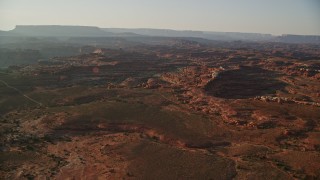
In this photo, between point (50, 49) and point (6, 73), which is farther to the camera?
point (50, 49)

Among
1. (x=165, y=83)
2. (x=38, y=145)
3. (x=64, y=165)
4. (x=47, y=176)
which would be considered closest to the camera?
(x=47, y=176)

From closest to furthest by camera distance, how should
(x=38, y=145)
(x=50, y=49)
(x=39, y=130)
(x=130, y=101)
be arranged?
(x=38, y=145) → (x=39, y=130) → (x=130, y=101) → (x=50, y=49)

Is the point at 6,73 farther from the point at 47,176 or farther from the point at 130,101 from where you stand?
the point at 47,176

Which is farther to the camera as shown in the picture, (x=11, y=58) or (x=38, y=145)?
(x=11, y=58)

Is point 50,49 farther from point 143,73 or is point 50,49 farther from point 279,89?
point 279,89

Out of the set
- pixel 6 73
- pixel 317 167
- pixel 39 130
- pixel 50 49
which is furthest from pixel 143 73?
pixel 50 49

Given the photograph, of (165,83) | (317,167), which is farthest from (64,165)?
→ (165,83)

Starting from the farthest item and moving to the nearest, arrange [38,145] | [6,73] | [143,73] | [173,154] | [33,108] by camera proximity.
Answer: [143,73] → [6,73] → [33,108] → [38,145] → [173,154]

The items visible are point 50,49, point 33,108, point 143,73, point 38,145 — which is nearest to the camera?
point 38,145
